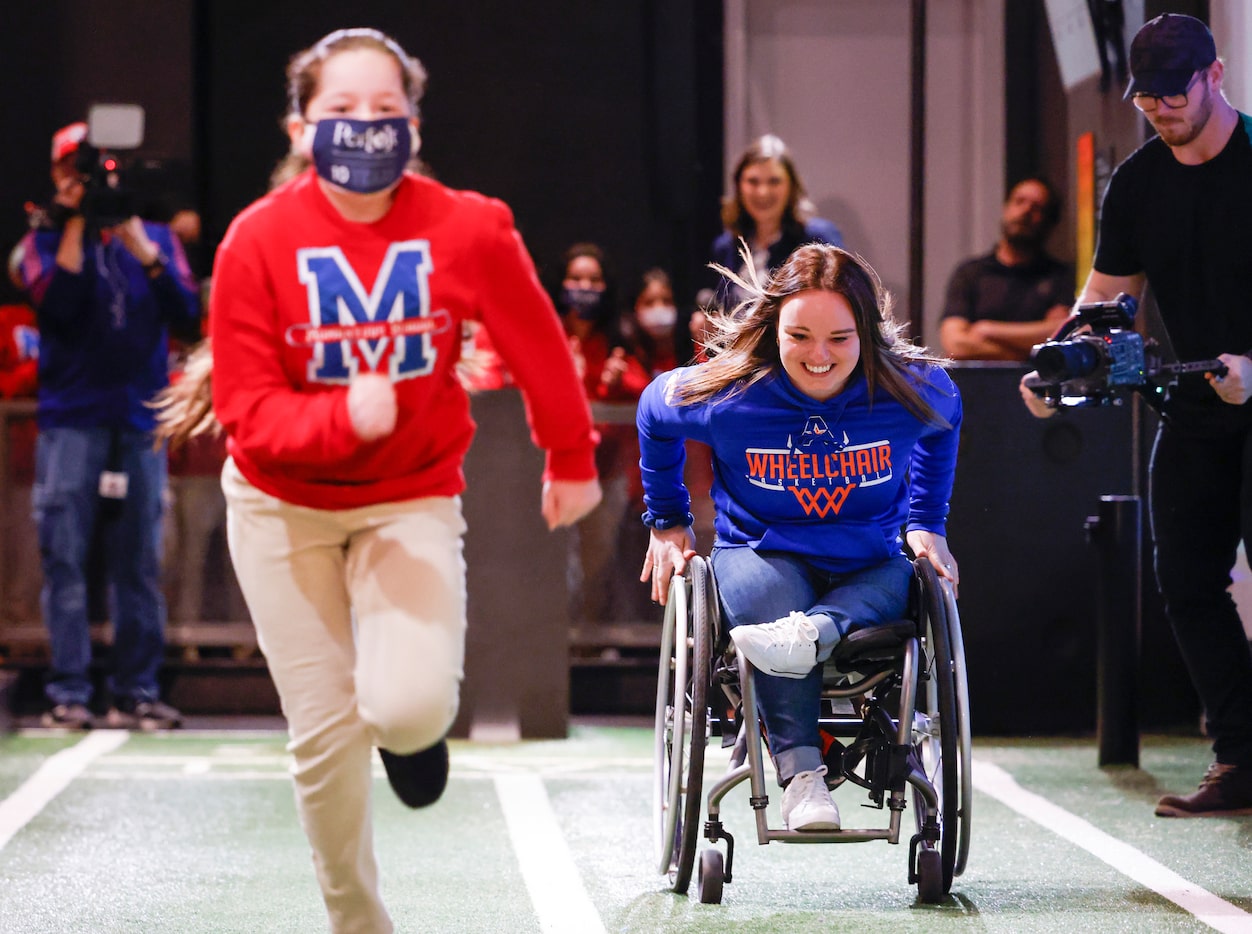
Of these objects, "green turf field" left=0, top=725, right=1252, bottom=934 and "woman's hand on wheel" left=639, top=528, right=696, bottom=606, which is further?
"woman's hand on wheel" left=639, top=528, right=696, bottom=606

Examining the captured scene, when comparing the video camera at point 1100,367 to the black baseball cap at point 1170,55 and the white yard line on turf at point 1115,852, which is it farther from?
the white yard line on turf at point 1115,852

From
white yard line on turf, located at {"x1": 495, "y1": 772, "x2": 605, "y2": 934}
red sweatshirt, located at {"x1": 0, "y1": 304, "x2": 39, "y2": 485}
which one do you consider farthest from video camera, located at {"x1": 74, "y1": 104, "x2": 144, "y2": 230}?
white yard line on turf, located at {"x1": 495, "y1": 772, "x2": 605, "y2": 934}

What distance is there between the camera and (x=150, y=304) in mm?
7207

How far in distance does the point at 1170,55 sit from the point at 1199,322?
78cm

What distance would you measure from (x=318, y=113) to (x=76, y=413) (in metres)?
4.12

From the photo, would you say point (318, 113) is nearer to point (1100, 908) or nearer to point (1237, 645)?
point (1100, 908)

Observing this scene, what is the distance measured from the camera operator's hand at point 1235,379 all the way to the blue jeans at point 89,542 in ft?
13.6

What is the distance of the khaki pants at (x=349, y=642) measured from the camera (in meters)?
3.33

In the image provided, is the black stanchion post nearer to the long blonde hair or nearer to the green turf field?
the green turf field

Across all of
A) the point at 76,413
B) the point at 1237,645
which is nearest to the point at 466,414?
the point at 1237,645

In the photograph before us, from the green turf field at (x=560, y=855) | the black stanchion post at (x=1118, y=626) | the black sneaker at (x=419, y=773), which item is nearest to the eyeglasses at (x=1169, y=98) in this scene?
the black stanchion post at (x=1118, y=626)

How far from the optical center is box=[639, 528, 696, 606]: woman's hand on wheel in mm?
4398

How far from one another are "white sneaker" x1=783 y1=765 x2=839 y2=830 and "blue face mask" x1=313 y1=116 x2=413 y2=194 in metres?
1.62

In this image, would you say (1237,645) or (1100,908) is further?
(1237,645)
